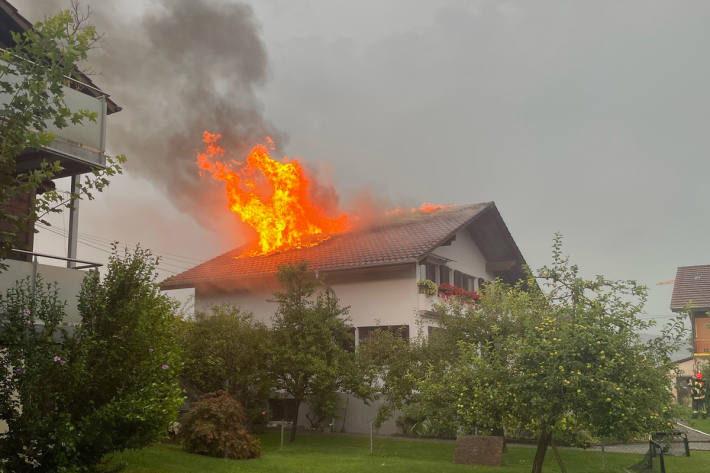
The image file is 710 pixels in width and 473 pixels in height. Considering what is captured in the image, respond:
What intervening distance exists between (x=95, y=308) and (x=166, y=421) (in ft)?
6.48

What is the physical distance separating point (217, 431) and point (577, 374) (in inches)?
333

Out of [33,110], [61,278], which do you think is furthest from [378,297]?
[33,110]

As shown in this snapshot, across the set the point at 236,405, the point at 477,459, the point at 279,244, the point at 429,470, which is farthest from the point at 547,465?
the point at 279,244

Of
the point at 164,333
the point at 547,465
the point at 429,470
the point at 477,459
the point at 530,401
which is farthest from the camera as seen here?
the point at 547,465

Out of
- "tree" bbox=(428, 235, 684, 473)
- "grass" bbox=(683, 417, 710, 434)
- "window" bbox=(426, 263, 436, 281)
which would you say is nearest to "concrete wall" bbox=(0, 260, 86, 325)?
"tree" bbox=(428, 235, 684, 473)

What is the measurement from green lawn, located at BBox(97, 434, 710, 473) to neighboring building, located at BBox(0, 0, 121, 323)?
3.28 m

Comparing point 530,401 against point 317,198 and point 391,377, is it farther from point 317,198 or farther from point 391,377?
point 317,198

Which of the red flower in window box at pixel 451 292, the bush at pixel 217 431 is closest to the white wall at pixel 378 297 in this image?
the red flower in window box at pixel 451 292

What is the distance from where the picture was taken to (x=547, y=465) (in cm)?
1772

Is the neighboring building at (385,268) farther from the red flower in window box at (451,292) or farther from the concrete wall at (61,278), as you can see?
the concrete wall at (61,278)

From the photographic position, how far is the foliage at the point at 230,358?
832 inches

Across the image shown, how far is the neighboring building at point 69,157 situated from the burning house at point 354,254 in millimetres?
14308

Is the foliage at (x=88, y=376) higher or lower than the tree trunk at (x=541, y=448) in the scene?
higher

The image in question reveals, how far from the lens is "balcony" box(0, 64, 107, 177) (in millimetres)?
12641
